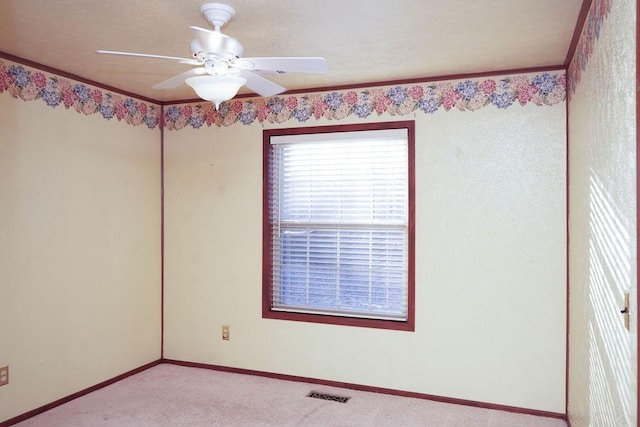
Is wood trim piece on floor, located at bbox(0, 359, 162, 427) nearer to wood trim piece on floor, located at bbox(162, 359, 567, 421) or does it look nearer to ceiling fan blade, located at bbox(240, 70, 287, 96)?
wood trim piece on floor, located at bbox(162, 359, 567, 421)

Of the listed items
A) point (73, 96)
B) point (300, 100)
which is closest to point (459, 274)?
point (300, 100)

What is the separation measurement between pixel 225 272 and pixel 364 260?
1.19 m

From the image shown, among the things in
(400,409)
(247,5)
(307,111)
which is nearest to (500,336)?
(400,409)

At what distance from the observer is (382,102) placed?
3846 millimetres

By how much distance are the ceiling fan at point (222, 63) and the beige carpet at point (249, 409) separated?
2121mm

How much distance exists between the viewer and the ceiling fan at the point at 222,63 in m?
2.18

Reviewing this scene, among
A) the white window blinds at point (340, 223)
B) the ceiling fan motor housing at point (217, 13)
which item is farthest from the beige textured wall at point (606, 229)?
the ceiling fan motor housing at point (217, 13)

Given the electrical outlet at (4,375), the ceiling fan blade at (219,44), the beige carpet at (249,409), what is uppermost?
the ceiling fan blade at (219,44)

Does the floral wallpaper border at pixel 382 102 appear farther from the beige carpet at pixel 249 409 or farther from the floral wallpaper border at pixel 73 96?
the beige carpet at pixel 249 409

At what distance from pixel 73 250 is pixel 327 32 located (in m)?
2.35

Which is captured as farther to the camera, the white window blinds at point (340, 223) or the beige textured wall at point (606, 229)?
the white window blinds at point (340, 223)

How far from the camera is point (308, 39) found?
291 centimetres

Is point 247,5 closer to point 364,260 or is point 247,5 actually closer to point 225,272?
point 364,260

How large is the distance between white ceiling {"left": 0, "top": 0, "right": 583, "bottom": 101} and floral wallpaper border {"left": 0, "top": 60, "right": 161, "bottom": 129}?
10 centimetres
